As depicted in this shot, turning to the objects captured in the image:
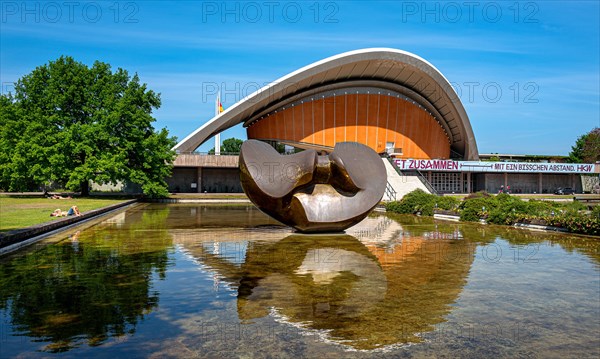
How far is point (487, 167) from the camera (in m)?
49.0

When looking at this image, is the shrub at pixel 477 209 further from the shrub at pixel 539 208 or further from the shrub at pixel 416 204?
the shrub at pixel 416 204

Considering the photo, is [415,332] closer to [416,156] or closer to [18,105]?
[18,105]

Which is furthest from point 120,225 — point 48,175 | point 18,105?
point 18,105

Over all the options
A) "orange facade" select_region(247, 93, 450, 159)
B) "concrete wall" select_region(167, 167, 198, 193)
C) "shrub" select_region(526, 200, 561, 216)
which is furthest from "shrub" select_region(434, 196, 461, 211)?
"concrete wall" select_region(167, 167, 198, 193)

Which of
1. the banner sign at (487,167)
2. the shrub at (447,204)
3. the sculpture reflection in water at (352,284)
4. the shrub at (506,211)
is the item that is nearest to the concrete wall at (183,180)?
the banner sign at (487,167)

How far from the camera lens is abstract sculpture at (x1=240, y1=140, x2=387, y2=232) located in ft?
46.9

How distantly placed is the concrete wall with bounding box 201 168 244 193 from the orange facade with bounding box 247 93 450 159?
6.34m

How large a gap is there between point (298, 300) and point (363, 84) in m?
48.4

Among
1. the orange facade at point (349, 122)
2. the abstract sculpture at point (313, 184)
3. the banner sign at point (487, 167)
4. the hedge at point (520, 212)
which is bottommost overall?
the hedge at point (520, 212)

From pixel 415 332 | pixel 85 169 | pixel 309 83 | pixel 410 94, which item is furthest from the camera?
pixel 410 94

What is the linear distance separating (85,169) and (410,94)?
3557 cm

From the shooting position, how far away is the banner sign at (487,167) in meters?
45.9

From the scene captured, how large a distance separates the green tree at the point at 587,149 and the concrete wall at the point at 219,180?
1990 inches

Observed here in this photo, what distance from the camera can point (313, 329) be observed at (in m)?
5.77
